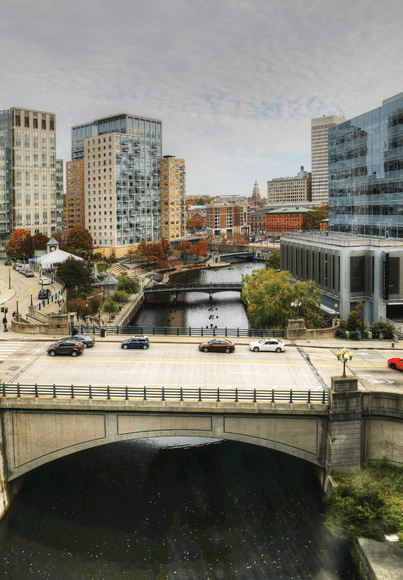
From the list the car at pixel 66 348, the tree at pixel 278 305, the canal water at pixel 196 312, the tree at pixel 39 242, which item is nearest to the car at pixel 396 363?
the tree at pixel 278 305

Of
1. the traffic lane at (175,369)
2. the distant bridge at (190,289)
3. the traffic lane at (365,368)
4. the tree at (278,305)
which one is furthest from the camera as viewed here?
the distant bridge at (190,289)

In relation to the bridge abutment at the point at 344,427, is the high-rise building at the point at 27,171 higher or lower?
higher

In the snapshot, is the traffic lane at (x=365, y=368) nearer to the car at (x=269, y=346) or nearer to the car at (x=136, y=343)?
the car at (x=269, y=346)

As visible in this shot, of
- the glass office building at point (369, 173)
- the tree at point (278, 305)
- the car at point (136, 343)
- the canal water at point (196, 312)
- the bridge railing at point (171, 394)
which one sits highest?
the glass office building at point (369, 173)

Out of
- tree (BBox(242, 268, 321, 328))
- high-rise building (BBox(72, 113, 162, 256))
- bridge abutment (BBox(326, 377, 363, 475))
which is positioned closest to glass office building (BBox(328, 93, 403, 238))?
tree (BBox(242, 268, 321, 328))

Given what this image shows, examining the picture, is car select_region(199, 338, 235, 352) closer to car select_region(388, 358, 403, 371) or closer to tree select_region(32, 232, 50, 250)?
car select_region(388, 358, 403, 371)

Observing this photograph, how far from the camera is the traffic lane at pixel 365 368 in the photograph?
113ft

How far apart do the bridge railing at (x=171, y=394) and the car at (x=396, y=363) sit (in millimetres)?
7831

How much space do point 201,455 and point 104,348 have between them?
1344 centimetres

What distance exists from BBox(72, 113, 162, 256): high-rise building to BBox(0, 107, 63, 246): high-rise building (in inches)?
527

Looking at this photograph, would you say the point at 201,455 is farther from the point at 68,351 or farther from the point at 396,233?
the point at 396,233

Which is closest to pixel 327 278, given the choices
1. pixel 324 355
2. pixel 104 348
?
pixel 324 355

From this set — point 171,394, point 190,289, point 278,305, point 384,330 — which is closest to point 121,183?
point 190,289

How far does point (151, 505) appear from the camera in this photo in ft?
106
